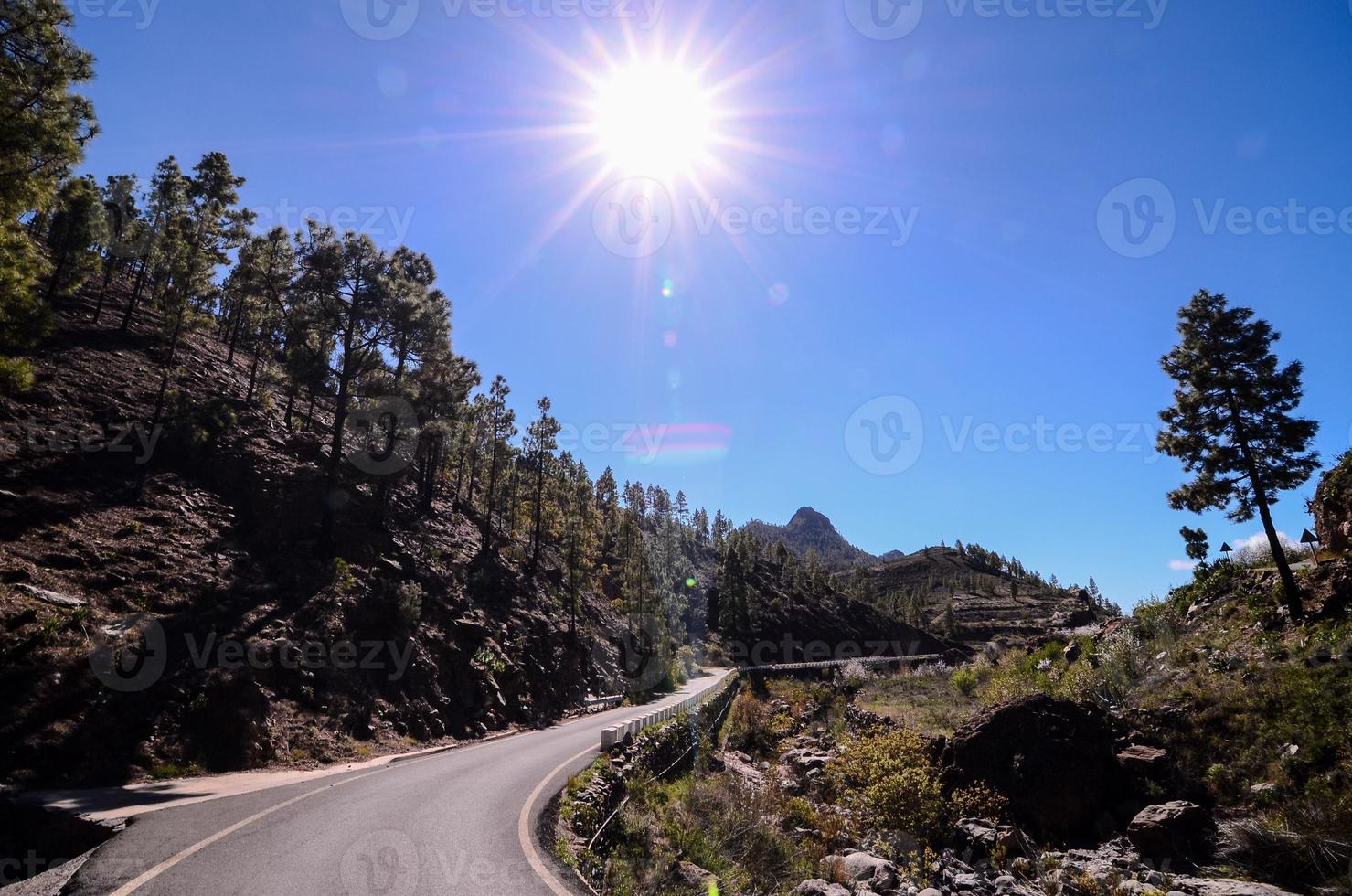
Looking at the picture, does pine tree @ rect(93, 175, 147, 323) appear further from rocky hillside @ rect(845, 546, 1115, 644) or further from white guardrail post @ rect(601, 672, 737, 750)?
rocky hillside @ rect(845, 546, 1115, 644)

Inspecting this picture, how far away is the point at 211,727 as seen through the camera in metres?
14.0

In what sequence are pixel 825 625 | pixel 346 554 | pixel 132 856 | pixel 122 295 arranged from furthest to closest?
pixel 825 625 → pixel 122 295 → pixel 346 554 → pixel 132 856

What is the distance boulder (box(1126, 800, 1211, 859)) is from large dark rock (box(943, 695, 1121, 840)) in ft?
3.29

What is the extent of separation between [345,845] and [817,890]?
23.2 feet

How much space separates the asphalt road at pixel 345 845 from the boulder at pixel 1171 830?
11082 mm

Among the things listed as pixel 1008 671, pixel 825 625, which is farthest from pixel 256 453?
pixel 825 625

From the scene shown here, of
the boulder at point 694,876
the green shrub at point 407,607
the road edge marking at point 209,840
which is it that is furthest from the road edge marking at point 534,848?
the green shrub at point 407,607

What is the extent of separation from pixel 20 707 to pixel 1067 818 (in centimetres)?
2133

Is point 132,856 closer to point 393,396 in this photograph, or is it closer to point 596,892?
point 596,892

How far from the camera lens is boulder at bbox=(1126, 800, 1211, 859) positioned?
10.9 meters

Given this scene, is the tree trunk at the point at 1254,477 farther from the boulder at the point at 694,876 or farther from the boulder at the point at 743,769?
the boulder at the point at 694,876

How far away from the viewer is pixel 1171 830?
11.0m

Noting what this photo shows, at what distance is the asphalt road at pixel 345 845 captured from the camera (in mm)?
6645

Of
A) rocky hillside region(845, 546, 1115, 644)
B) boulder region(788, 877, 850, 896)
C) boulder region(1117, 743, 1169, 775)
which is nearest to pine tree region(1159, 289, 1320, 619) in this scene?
boulder region(1117, 743, 1169, 775)
